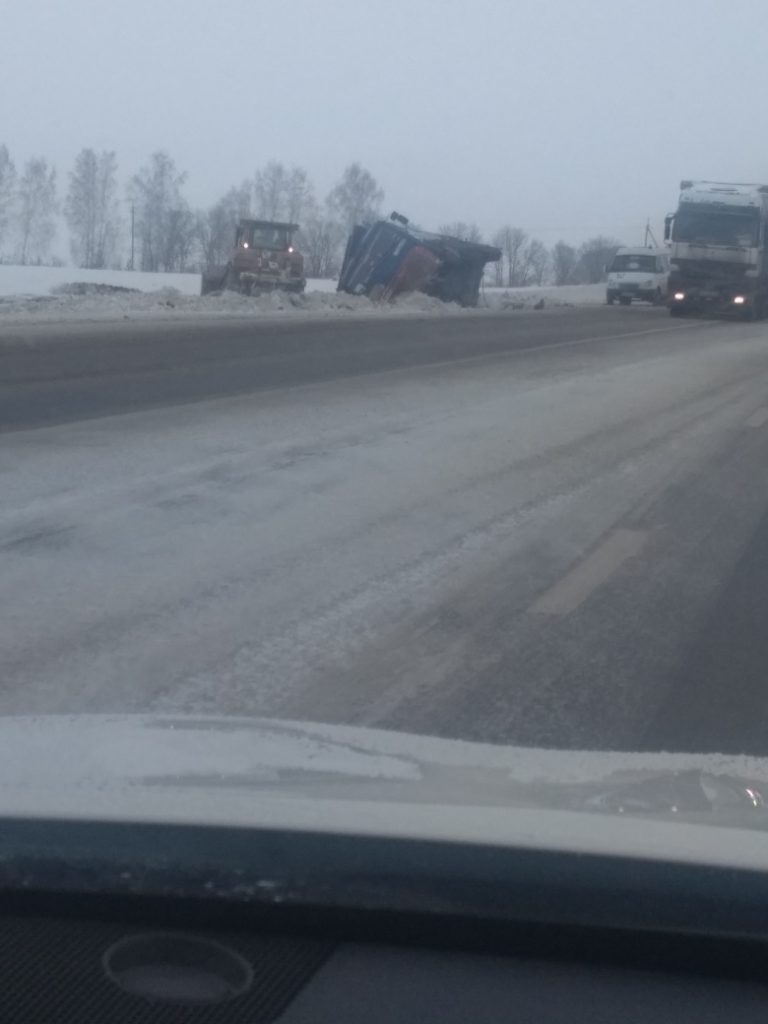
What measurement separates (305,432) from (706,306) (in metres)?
30.9

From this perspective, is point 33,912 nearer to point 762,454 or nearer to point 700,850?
point 700,850

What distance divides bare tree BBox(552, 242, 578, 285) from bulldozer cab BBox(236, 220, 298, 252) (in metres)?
102

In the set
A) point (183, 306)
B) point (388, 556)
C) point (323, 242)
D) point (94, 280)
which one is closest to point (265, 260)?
point (183, 306)

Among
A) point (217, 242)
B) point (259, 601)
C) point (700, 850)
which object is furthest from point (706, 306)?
point (217, 242)

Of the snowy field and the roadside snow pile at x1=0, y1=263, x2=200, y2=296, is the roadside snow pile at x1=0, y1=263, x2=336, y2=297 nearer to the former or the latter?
the roadside snow pile at x1=0, y1=263, x2=200, y2=296

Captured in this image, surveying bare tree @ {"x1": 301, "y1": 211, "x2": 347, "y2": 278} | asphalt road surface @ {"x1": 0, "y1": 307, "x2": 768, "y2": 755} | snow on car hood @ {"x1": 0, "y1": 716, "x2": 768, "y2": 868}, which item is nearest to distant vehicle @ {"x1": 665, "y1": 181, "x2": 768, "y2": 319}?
asphalt road surface @ {"x1": 0, "y1": 307, "x2": 768, "y2": 755}

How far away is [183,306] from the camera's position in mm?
32719

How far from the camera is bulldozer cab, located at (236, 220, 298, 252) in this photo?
41.2 metres

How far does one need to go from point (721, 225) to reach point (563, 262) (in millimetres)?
115080

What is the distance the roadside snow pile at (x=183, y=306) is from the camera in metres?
28.1

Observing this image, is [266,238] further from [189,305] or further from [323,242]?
[323,242]

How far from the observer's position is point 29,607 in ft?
21.5

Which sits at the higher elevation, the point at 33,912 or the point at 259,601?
the point at 33,912

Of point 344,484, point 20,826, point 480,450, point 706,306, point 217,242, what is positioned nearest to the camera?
point 20,826
